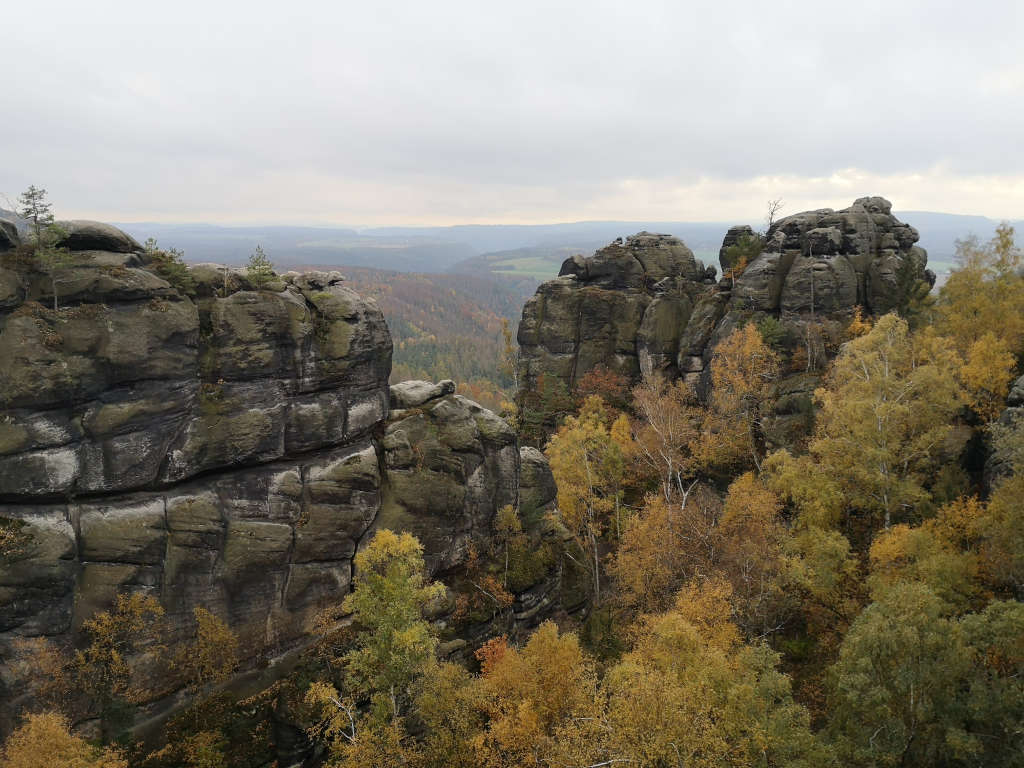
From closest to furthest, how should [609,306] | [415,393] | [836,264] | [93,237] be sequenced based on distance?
1. [93,237]
2. [415,393]
3. [836,264]
4. [609,306]

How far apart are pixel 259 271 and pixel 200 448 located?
36.4ft

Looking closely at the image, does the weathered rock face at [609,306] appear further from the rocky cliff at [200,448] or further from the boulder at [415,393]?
the rocky cliff at [200,448]

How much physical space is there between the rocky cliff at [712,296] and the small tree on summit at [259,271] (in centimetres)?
4223

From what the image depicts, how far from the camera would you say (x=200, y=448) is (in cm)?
2925

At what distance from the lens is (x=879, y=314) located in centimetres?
5225

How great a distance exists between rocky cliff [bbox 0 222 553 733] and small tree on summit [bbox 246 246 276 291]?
476 mm

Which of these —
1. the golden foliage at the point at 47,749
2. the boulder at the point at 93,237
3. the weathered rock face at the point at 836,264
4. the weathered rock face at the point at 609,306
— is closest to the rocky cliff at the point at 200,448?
the boulder at the point at 93,237

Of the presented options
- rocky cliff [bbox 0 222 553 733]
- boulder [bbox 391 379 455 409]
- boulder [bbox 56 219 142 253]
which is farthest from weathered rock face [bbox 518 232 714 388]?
boulder [bbox 56 219 142 253]

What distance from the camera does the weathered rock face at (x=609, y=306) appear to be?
67938 millimetres

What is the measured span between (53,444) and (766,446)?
49.2 meters

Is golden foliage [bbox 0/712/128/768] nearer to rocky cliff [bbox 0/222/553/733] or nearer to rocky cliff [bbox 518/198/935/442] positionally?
rocky cliff [bbox 0/222/553/733]

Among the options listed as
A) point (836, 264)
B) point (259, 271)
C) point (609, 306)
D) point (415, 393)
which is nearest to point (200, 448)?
point (259, 271)

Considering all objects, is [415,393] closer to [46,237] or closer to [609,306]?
[46,237]

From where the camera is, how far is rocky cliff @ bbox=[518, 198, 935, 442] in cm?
5278
